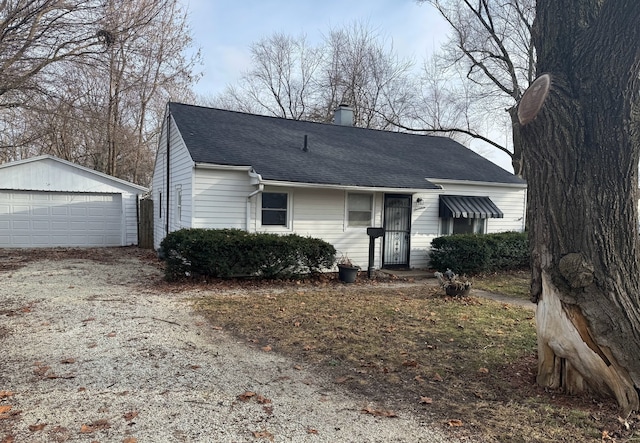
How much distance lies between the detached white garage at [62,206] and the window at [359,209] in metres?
8.59

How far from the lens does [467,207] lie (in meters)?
12.3

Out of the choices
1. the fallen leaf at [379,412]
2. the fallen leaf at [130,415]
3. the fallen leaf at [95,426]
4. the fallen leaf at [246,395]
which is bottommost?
the fallen leaf at [379,412]

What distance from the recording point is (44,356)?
4379 millimetres

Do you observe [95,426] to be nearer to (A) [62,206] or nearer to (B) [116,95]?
(A) [62,206]

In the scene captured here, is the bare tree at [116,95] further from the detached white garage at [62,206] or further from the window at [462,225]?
the window at [462,225]

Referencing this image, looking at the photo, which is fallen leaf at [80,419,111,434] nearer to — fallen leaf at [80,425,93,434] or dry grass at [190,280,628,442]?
Answer: fallen leaf at [80,425,93,434]

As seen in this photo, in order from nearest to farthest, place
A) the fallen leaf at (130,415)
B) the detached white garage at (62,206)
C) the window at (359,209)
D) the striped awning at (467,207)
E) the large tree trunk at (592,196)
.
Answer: the fallen leaf at (130,415) < the large tree trunk at (592,196) < the window at (359,209) < the striped awning at (467,207) < the detached white garage at (62,206)

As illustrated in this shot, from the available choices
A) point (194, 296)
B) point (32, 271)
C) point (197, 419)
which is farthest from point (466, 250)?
point (32, 271)

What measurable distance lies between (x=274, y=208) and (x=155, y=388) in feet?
22.6

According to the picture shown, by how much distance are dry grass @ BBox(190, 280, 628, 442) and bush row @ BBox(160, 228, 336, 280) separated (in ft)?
2.69

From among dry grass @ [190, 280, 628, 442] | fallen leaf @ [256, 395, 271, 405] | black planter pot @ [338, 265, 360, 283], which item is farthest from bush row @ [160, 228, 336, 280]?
fallen leaf @ [256, 395, 271, 405]

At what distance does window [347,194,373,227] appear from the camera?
11141 mm

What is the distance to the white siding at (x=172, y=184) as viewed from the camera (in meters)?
10.3

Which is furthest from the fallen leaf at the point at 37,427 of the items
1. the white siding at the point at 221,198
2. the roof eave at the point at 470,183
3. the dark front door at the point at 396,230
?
the roof eave at the point at 470,183
